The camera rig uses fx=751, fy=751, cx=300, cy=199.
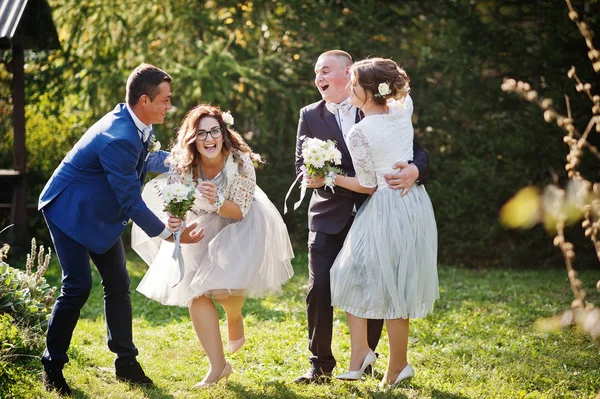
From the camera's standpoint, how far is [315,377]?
15.2 feet

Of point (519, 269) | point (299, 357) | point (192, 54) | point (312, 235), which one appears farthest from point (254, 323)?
point (192, 54)

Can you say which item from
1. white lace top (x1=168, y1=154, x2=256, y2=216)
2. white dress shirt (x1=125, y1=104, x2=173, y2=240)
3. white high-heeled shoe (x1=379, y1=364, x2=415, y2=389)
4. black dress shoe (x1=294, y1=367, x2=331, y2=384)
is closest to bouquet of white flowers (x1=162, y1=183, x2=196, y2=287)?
white dress shirt (x1=125, y1=104, x2=173, y2=240)

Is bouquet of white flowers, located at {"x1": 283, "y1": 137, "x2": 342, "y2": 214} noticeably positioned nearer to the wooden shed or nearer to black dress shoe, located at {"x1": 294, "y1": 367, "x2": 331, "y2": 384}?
black dress shoe, located at {"x1": 294, "y1": 367, "x2": 331, "y2": 384}

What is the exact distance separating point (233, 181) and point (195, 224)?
0.35 m

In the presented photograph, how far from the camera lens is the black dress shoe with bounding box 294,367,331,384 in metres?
4.61

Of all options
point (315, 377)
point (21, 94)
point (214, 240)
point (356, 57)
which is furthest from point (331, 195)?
point (21, 94)

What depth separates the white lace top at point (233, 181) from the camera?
4.55m

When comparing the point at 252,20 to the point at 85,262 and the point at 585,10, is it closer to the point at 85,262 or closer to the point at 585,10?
the point at 585,10

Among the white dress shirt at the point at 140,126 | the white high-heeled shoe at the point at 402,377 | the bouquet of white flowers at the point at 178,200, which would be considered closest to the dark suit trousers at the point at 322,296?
the white high-heeled shoe at the point at 402,377

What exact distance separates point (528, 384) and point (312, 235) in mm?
1625

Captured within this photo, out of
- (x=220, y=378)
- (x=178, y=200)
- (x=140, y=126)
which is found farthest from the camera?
(x=220, y=378)

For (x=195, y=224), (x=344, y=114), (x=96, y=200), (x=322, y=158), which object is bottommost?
(x=195, y=224)

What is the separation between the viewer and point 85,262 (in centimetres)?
425

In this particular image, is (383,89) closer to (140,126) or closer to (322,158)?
(322,158)
